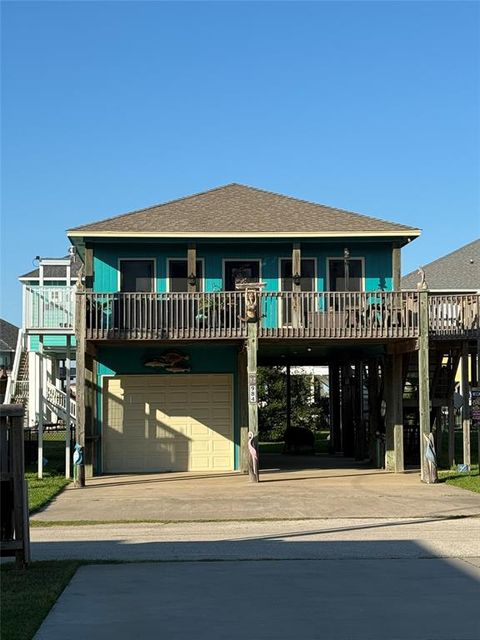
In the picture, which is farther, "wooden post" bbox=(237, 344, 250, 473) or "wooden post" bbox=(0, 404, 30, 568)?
"wooden post" bbox=(237, 344, 250, 473)

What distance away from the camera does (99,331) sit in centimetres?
2256

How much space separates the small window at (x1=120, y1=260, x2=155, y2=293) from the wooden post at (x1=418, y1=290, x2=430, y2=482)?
7.46m

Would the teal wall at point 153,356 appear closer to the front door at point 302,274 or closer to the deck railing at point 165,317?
the front door at point 302,274

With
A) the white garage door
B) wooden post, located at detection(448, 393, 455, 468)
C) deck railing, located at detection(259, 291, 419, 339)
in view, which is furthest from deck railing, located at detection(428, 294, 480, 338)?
the white garage door

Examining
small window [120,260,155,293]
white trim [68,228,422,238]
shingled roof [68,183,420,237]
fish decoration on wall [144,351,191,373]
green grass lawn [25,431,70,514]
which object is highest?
shingled roof [68,183,420,237]

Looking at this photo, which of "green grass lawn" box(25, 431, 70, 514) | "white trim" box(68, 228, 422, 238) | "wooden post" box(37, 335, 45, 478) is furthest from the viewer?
"white trim" box(68, 228, 422, 238)

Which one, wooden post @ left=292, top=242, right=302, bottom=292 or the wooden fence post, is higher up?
wooden post @ left=292, top=242, right=302, bottom=292

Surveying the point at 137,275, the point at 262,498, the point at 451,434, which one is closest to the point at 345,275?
the point at 451,434

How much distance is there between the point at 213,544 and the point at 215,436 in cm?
1376

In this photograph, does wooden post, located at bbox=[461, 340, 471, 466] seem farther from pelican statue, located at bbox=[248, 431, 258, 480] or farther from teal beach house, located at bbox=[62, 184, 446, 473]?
pelican statue, located at bbox=[248, 431, 258, 480]

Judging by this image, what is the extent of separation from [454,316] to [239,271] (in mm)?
5847

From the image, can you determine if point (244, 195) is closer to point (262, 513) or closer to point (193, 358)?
point (193, 358)

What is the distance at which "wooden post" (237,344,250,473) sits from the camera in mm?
25234

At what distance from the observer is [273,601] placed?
27.5 ft
